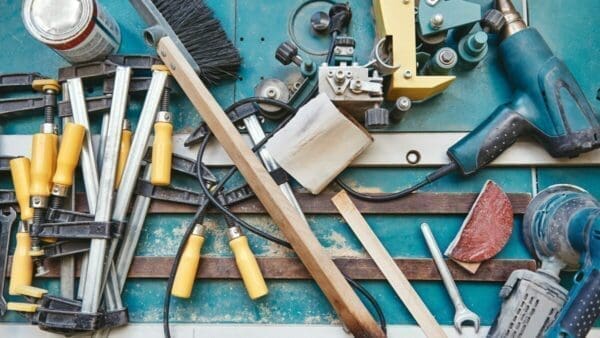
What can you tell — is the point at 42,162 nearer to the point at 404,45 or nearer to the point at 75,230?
the point at 75,230

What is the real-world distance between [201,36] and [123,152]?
31 centimetres

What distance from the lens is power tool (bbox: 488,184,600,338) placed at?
77cm

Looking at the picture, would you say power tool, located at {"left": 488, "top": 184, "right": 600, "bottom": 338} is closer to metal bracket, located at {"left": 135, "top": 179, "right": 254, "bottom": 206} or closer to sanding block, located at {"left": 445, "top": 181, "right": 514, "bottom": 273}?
sanding block, located at {"left": 445, "top": 181, "right": 514, "bottom": 273}

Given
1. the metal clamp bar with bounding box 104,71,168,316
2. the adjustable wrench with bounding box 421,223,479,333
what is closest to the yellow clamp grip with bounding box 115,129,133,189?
the metal clamp bar with bounding box 104,71,168,316

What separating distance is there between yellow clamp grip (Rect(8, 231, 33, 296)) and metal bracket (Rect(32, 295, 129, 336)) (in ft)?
0.19

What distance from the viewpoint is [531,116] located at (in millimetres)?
946

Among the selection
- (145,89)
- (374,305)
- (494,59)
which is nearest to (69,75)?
(145,89)

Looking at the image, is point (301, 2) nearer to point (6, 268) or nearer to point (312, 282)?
point (312, 282)

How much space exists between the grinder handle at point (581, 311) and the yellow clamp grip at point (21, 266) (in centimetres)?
100

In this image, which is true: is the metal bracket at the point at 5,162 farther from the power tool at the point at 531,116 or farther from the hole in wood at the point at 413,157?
the hole in wood at the point at 413,157

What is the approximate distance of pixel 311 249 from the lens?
872 millimetres

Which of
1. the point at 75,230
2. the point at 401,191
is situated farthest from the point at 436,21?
the point at 75,230

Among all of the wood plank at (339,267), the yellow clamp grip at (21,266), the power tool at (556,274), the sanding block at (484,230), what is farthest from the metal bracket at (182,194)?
the power tool at (556,274)

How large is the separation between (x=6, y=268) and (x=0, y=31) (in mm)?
566
